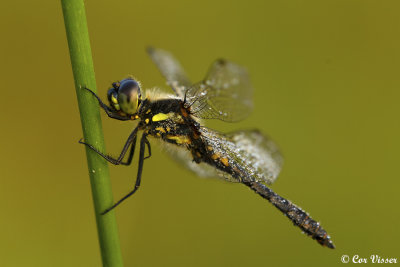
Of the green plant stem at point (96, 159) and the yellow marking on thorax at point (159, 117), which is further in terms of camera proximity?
the yellow marking on thorax at point (159, 117)

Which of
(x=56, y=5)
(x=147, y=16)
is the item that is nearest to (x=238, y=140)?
(x=147, y=16)

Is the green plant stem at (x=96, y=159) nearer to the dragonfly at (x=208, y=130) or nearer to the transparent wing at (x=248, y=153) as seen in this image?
the dragonfly at (x=208, y=130)

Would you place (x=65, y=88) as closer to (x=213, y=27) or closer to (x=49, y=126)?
(x=49, y=126)

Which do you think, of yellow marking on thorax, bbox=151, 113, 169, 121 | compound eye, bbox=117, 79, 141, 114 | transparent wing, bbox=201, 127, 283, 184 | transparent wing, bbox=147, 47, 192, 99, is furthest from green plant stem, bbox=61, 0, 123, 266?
transparent wing, bbox=147, 47, 192, 99

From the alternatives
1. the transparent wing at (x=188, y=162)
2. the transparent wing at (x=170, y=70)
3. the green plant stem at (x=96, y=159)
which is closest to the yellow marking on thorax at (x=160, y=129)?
the transparent wing at (x=188, y=162)

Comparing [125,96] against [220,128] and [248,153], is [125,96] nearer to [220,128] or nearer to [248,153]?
[248,153]

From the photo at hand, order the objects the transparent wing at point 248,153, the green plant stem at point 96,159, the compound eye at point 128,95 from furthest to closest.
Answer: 1. the transparent wing at point 248,153
2. the compound eye at point 128,95
3. the green plant stem at point 96,159

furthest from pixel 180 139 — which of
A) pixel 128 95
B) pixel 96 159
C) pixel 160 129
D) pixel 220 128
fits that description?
pixel 220 128

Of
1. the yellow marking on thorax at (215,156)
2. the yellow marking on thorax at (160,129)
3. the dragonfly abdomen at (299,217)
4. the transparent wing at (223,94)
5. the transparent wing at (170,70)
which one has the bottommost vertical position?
the dragonfly abdomen at (299,217)
